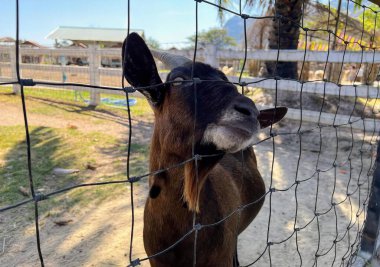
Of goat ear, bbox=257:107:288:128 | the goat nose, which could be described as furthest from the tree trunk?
the goat nose

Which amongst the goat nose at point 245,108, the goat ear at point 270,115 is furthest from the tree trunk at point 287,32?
the goat nose at point 245,108

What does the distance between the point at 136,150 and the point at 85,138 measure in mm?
Answer: 1159

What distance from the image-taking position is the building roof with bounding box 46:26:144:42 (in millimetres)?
44844

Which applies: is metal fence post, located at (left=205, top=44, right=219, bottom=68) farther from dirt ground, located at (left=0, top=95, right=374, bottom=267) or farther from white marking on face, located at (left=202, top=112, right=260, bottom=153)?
white marking on face, located at (left=202, top=112, right=260, bottom=153)

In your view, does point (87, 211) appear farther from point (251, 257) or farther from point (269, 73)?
point (269, 73)

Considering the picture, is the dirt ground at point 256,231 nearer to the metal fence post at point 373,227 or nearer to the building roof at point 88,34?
the metal fence post at point 373,227

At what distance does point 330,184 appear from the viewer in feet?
16.0

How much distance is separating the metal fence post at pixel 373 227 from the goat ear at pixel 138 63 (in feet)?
6.09

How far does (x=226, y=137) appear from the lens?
5.10 feet

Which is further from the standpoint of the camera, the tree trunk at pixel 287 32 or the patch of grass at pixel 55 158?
the tree trunk at pixel 287 32

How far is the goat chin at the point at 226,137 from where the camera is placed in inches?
61.0

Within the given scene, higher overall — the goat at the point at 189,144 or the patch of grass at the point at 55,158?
the goat at the point at 189,144

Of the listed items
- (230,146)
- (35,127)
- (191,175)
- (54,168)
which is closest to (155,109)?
(191,175)

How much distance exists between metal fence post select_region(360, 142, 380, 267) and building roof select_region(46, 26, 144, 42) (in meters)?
43.0
